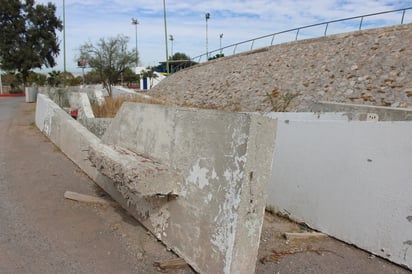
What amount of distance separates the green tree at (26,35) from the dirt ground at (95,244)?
4679 cm

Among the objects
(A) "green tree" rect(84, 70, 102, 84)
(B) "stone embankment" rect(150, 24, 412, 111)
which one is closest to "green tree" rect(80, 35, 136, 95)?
(A) "green tree" rect(84, 70, 102, 84)

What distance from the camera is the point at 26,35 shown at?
4694cm

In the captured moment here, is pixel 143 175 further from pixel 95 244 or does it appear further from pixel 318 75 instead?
pixel 318 75

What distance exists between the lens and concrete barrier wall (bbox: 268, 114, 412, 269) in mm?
3836

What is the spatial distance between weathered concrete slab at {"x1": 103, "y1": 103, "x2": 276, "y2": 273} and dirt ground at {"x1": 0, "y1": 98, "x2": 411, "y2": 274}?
1.13 feet

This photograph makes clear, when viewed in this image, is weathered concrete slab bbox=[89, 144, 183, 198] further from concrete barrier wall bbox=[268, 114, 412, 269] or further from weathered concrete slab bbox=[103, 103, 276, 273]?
concrete barrier wall bbox=[268, 114, 412, 269]

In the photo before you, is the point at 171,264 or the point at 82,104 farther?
the point at 82,104

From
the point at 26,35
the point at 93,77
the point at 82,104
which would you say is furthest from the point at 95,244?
the point at 93,77

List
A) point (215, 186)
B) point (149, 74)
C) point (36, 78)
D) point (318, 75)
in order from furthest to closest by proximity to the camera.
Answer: point (149, 74) < point (36, 78) < point (318, 75) < point (215, 186)

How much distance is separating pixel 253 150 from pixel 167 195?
1.23m

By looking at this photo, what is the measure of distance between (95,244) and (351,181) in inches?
124

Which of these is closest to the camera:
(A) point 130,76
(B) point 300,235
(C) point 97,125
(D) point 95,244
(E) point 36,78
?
(D) point 95,244

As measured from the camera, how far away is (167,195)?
374cm

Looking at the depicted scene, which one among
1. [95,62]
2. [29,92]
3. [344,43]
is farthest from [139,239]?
[95,62]
